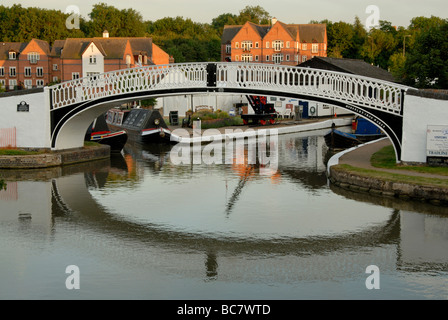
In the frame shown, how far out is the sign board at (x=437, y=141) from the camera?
24.7m

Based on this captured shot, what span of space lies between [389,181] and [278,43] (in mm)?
79277

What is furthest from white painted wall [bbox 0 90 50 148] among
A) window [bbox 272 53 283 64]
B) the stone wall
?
window [bbox 272 53 283 64]

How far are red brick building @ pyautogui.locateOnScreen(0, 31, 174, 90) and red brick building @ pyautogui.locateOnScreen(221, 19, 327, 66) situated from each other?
16098 millimetres

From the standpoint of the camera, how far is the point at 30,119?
3162cm

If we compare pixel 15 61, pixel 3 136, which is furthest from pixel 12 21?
pixel 3 136

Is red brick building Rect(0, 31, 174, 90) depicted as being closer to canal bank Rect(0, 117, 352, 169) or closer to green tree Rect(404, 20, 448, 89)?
canal bank Rect(0, 117, 352, 169)

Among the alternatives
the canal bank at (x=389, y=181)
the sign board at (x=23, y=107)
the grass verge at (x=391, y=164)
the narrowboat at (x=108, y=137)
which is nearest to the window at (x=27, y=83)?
the narrowboat at (x=108, y=137)

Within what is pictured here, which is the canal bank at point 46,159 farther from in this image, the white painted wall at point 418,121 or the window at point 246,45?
the window at point 246,45

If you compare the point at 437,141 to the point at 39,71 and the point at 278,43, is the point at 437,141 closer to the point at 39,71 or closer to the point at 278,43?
the point at 39,71

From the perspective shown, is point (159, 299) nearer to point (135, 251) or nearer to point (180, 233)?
point (135, 251)

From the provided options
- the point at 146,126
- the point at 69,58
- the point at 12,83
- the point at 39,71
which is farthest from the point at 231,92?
the point at 12,83

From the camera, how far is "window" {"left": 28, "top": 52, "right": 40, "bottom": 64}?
8519cm
